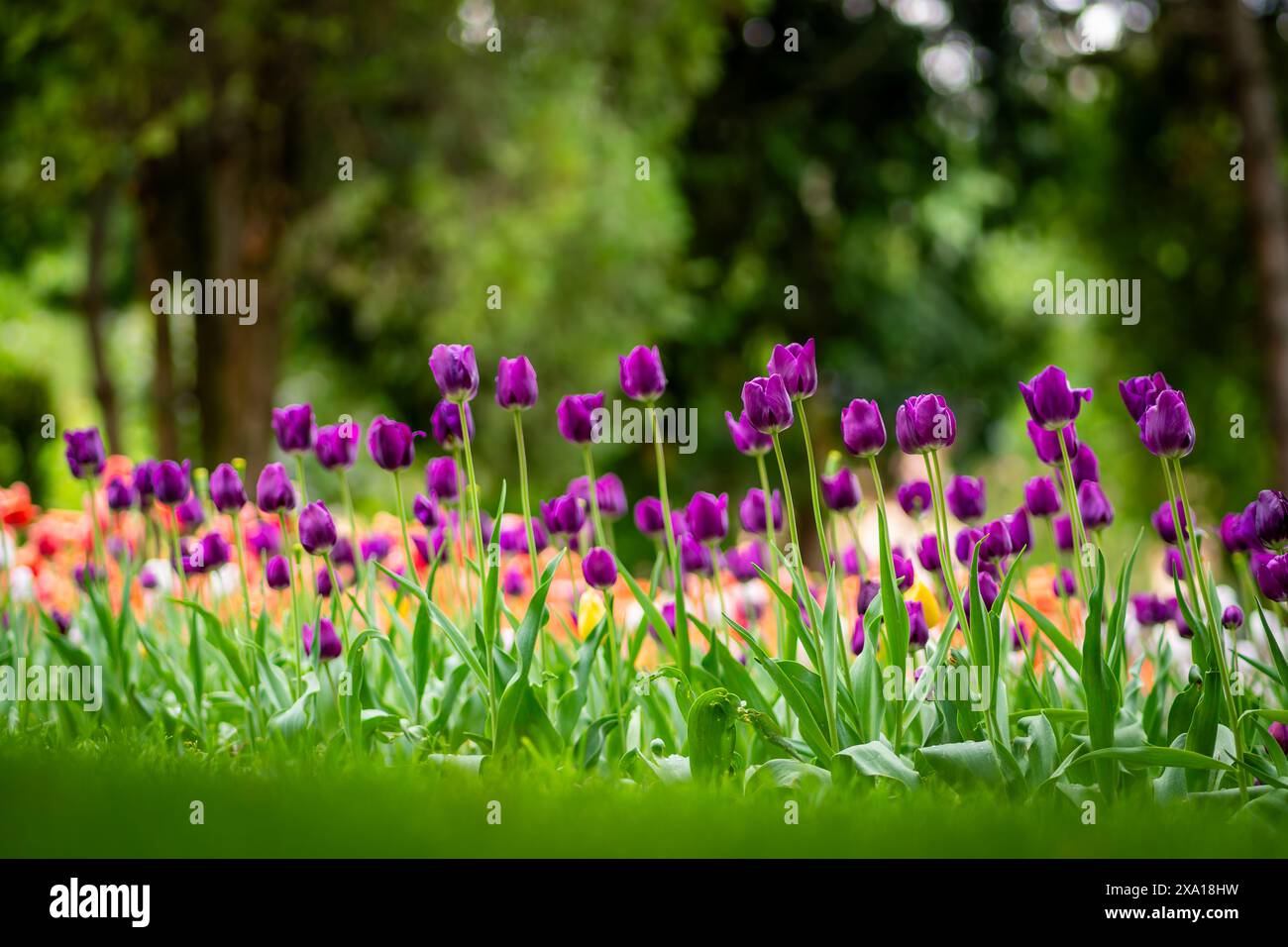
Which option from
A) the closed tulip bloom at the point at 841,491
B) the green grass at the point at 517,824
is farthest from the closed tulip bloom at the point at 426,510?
the green grass at the point at 517,824

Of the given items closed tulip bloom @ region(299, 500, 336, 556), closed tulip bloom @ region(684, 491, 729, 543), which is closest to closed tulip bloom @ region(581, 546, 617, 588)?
closed tulip bloom @ region(684, 491, 729, 543)

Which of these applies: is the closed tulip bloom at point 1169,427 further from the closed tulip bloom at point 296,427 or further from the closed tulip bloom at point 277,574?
the closed tulip bloom at point 277,574

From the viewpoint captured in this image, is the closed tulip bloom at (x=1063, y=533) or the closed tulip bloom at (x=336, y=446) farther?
the closed tulip bloom at (x=1063, y=533)

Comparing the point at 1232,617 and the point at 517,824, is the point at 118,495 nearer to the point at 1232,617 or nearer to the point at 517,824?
the point at 517,824

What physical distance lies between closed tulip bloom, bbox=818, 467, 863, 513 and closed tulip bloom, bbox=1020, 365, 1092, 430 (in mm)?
699

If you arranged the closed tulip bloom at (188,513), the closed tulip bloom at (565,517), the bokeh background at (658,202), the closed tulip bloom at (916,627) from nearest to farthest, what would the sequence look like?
the closed tulip bloom at (916,627) < the closed tulip bloom at (565,517) < the closed tulip bloom at (188,513) < the bokeh background at (658,202)

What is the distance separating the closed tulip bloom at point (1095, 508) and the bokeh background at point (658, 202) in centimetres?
476

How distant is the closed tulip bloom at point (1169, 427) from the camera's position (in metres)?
2.43

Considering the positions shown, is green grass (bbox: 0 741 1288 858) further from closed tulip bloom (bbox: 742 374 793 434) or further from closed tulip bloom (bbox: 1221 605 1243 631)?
closed tulip bloom (bbox: 1221 605 1243 631)

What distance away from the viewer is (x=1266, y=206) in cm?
1080

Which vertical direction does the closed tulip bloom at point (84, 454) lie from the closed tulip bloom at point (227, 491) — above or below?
above

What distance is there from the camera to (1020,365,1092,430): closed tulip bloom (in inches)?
101

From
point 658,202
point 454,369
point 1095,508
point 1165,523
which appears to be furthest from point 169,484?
point 658,202
